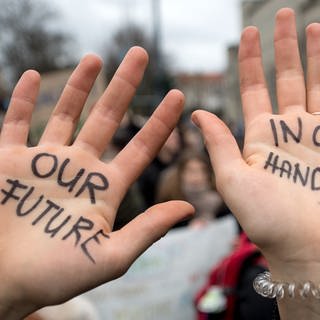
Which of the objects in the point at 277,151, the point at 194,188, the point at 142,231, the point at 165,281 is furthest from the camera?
the point at 194,188

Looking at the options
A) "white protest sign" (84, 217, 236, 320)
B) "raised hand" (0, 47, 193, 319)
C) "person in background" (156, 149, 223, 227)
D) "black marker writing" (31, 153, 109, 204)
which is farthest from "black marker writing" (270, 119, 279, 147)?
"person in background" (156, 149, 223, 227)

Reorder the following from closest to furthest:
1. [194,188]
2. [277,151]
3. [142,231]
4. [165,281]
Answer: [142,231]
[277,151]
[165,281]
[194,188]

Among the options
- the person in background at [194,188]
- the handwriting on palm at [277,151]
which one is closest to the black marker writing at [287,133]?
the handwriting on palm at [277,151]

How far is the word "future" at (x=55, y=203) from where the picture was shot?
1130mm

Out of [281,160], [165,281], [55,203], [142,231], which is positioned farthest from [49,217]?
[165,281]

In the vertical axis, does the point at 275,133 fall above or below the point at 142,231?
above

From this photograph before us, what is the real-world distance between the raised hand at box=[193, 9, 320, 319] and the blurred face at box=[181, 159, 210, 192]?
1799 mm

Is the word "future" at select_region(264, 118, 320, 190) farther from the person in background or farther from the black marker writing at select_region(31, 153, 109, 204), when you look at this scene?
the person in background

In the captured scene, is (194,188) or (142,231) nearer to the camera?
(142,231)

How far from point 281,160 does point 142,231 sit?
0.35 m

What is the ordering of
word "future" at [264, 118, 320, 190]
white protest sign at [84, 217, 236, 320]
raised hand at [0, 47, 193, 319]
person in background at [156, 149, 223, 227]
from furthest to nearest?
person in background at [156, 149, 223, 227] < white protest sign at [84, 217, 236, 320] < word "future" at [264, 118, 320, 190] < raised hand at [0, 47, 193, 319]

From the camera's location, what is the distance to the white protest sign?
99.0 inches

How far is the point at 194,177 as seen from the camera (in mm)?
3127

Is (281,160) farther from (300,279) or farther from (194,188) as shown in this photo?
(194,188)
